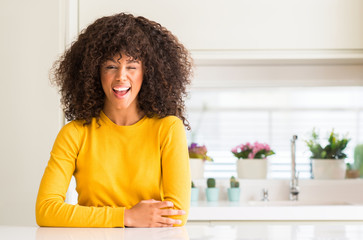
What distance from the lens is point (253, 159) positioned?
116 inches

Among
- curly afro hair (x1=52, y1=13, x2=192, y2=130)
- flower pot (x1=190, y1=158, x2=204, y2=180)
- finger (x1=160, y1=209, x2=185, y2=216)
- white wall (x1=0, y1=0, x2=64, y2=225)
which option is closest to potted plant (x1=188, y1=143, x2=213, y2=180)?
flower pot (x1=190, y1=158, x2=204, y2=180)

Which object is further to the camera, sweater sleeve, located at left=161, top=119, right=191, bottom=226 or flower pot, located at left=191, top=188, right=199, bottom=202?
flower pot, located at left=191, top=188, right=199, bottom=202

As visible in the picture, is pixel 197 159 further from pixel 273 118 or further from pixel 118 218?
pixel 118 218

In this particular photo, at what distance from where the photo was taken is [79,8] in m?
2.65

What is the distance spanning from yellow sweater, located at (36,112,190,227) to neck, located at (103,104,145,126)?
0.03 metres

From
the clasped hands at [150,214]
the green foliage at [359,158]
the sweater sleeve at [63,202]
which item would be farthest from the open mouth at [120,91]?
the green foliage at [359,158]

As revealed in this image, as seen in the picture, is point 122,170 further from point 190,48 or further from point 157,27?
point 190,48

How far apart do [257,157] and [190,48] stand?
812 millimetres

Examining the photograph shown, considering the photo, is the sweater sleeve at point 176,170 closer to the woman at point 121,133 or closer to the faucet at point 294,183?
the woman at point 121,133

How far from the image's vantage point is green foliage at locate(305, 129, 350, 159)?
9.87 feet

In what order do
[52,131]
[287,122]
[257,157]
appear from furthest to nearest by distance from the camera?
1. [287,122]
2. [257,157]
3. [52,131]

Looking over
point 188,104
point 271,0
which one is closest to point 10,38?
point 188,104

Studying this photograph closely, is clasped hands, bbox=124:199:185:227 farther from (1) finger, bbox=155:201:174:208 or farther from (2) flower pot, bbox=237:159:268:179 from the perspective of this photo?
(2) flower pot, bbox=237:159:268:179

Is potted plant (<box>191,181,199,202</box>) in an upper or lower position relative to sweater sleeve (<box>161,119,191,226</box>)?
lower
